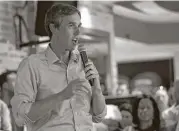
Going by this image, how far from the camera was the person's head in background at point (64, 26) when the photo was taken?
1800 millimetres

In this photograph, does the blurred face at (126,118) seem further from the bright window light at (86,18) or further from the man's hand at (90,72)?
the bright window light at (86,18)

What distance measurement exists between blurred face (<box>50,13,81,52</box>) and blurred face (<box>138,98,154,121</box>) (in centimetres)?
177

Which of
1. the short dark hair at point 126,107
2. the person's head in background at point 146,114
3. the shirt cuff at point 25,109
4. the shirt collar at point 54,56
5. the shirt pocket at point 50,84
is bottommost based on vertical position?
the short dark hair at point 126,107

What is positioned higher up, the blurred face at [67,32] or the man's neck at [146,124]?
the blurred face at [67,32]

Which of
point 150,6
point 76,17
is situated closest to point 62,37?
point 76,17

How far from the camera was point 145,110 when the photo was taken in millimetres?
3527

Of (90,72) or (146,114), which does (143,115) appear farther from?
(90,72)

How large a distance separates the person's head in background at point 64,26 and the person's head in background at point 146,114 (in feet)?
5.78

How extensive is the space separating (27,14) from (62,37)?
15.8ft

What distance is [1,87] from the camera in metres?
5.17

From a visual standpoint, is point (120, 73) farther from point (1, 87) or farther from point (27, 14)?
point (1, 87)

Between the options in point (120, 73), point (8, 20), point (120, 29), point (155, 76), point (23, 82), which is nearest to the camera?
point (23, 82)

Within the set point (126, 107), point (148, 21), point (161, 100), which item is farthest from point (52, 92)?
point (148, 21)

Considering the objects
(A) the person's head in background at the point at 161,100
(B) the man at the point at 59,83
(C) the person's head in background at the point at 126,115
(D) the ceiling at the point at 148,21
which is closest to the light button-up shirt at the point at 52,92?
(B) the man at the point at 59,83
